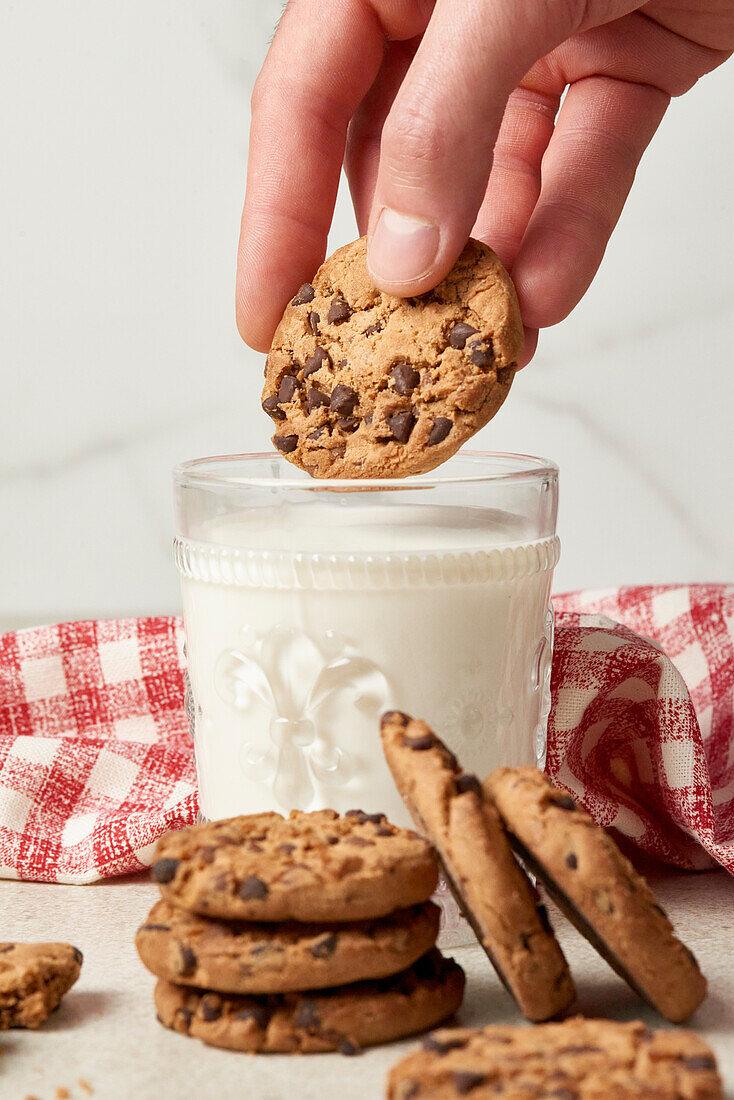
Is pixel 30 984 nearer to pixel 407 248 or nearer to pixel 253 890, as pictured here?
pixel 253 890

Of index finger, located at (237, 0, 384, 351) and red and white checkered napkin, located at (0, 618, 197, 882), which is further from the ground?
index finger, located at (237, 0, 384, 351)

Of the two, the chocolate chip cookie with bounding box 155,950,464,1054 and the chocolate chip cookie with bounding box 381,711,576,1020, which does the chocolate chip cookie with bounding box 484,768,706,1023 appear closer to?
the chocolate chip cookie with bounding box 381,711,576,1020

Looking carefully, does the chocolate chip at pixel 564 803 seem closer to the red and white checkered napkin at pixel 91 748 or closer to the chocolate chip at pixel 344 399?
the chocolate chip at pixel 344 399

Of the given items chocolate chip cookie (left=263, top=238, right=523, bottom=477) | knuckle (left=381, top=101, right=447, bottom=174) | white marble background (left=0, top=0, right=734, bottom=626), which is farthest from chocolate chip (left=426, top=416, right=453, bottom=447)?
white marble background (left=0, top=0, right=734, bottom=626)

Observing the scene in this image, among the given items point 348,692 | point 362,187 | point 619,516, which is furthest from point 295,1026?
point 619,516

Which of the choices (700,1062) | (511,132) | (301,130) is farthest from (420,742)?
(511,132)
